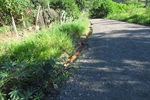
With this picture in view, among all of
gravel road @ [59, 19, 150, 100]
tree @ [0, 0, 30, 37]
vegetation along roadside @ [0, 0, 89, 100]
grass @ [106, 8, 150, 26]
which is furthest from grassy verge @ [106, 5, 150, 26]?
gravel road @ [59, 19, 150, 100]

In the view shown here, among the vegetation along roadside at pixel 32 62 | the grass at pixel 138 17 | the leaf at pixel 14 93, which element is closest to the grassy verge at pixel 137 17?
the grass at pixel 138 17

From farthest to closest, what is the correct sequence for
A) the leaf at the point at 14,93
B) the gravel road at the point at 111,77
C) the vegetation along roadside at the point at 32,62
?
the gravel road at the point at 111,77 < the vegetation along roadside at the point at 32,62 < the leaf at the point at 14,93

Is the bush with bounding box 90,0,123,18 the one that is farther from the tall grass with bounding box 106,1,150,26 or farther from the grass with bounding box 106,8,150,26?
the grass with bounding box 106,8,150,26

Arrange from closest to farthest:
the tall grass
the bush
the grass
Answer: the grass → the tall grass → the bush

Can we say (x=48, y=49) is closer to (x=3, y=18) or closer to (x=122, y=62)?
(x=122, y=62)

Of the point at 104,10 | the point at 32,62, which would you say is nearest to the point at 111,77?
the point at 32,62

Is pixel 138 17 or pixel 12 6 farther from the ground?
pixel 12 6

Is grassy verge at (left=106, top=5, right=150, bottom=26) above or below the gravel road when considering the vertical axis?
below

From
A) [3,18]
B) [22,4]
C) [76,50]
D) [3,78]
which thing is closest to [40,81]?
[3,78]

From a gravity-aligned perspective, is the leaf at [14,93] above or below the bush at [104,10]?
above

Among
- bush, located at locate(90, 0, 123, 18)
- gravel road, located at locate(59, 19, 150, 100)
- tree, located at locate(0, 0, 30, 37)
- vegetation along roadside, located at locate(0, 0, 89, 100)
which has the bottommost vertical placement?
bush, located at locate(90, 0, 123, 18)

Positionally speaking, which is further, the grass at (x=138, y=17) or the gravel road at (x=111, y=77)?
the grass at (x=138, y=17)

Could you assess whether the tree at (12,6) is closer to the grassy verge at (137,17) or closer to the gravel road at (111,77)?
the gravel road at (111,77)

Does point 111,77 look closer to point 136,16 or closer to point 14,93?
point 14,93
